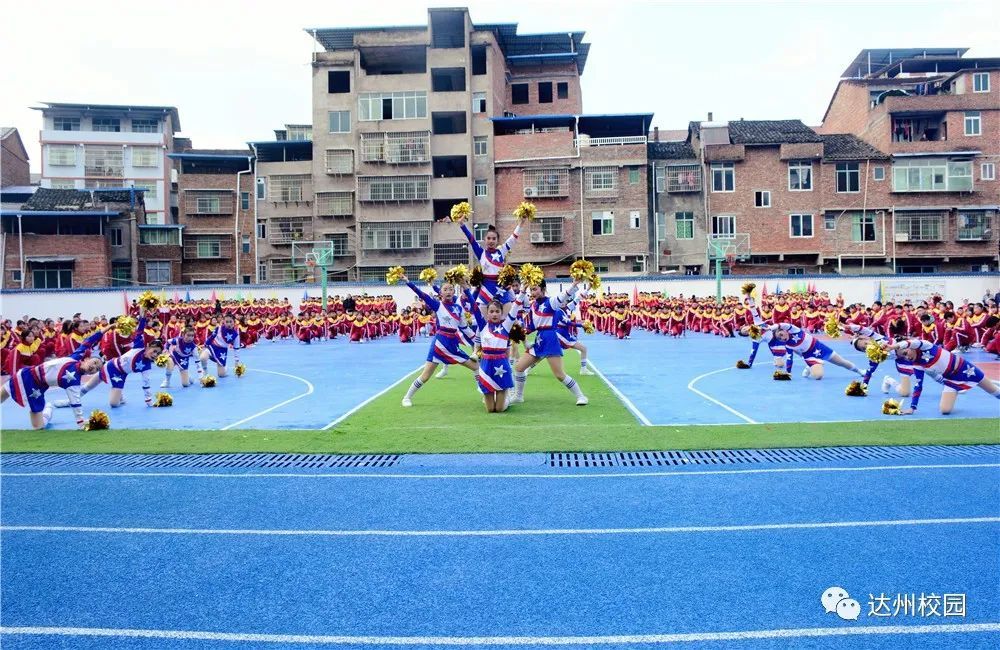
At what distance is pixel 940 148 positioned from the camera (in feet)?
149

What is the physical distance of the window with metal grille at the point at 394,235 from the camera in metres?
48.8

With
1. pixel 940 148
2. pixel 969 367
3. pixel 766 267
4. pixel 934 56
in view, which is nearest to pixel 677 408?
pixel 969 367

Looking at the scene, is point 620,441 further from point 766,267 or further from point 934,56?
point 934,56

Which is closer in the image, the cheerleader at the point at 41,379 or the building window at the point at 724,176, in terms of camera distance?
the cheerleader at the point at 41,379

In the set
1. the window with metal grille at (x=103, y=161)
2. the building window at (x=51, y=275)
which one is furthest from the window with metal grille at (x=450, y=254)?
the window with metal grille at (x=103, y=161)

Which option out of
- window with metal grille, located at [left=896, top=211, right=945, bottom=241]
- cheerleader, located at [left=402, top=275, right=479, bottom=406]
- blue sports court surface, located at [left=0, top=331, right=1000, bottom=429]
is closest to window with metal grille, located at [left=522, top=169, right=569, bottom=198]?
window with metal grille, located at [left=896, top=211, right=945, bottom=241]

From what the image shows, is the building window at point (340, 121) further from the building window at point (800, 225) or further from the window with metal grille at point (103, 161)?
the building window at point (800, 225)

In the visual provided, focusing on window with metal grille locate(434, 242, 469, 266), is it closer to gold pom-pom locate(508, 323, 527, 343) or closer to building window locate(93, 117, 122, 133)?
building window locate(93, 117, 122, 133)

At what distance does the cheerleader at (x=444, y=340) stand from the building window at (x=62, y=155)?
52.7 meters

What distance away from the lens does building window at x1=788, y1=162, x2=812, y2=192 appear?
151 ft

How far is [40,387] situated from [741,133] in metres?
44.2

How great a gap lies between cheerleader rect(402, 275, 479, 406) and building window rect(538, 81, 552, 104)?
4246 centimetres

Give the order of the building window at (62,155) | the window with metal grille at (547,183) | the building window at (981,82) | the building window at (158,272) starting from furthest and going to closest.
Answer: the building window at (62,155)
the building window at (158,272)
the window with metal grille at (547,183)
the building window at (981,82)

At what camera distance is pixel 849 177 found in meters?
45.8
